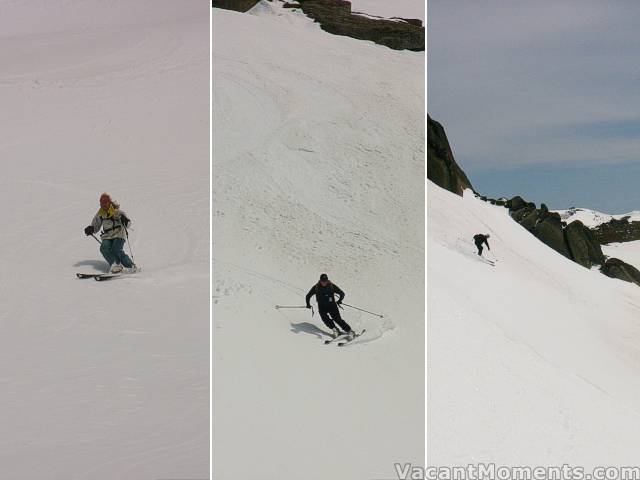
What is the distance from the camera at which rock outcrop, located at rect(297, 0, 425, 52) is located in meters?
14.5

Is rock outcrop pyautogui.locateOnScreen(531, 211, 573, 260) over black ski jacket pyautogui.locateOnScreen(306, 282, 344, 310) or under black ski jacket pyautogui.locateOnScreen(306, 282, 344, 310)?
under

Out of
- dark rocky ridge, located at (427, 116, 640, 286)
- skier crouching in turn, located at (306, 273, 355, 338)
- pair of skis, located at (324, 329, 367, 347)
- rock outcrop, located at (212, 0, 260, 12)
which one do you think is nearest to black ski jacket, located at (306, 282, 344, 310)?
skier crouching in turn, located at (306, 273, 355, 338)

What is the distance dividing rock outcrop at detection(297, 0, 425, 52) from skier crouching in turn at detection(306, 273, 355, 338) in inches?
361

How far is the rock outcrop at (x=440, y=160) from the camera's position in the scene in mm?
17078
